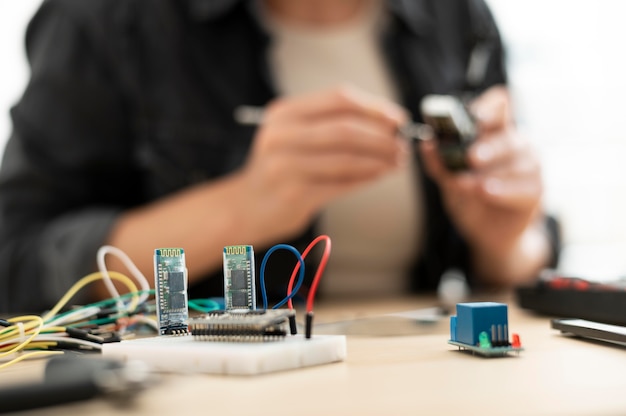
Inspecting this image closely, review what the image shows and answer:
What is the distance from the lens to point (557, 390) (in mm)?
256

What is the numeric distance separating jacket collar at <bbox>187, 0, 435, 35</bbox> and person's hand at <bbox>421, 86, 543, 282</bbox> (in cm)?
27

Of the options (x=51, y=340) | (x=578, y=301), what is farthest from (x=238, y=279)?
(x=578, y=301)

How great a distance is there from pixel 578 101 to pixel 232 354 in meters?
1.89

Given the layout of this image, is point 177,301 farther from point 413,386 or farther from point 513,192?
point 513,192

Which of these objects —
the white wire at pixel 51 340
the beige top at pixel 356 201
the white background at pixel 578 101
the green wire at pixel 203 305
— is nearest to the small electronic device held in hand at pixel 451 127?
the beige top at pixel 356 201

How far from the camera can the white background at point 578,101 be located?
1.91m

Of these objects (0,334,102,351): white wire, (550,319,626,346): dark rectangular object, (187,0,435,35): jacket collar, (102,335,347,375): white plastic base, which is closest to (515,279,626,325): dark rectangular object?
(550,319,626,346): dark rectangular object

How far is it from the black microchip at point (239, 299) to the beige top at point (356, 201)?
555 mm

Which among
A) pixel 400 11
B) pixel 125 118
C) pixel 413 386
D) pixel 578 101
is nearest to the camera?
pixel 413 386

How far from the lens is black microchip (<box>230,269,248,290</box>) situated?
1.23ft

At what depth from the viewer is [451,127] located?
0.75m

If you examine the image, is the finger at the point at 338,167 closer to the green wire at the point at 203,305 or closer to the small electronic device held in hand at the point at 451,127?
the small electronic device held in hand at the point at 451,127

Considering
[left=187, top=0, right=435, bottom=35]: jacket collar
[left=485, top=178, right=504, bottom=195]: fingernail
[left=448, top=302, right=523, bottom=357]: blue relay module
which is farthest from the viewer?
[left=187, top=0, right=435, bottom=35]: jacket collar

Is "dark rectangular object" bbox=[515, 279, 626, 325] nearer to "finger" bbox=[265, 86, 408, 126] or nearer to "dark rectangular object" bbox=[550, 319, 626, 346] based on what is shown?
"dark rectangular object" bbox=[550, 319, 626, 346]
